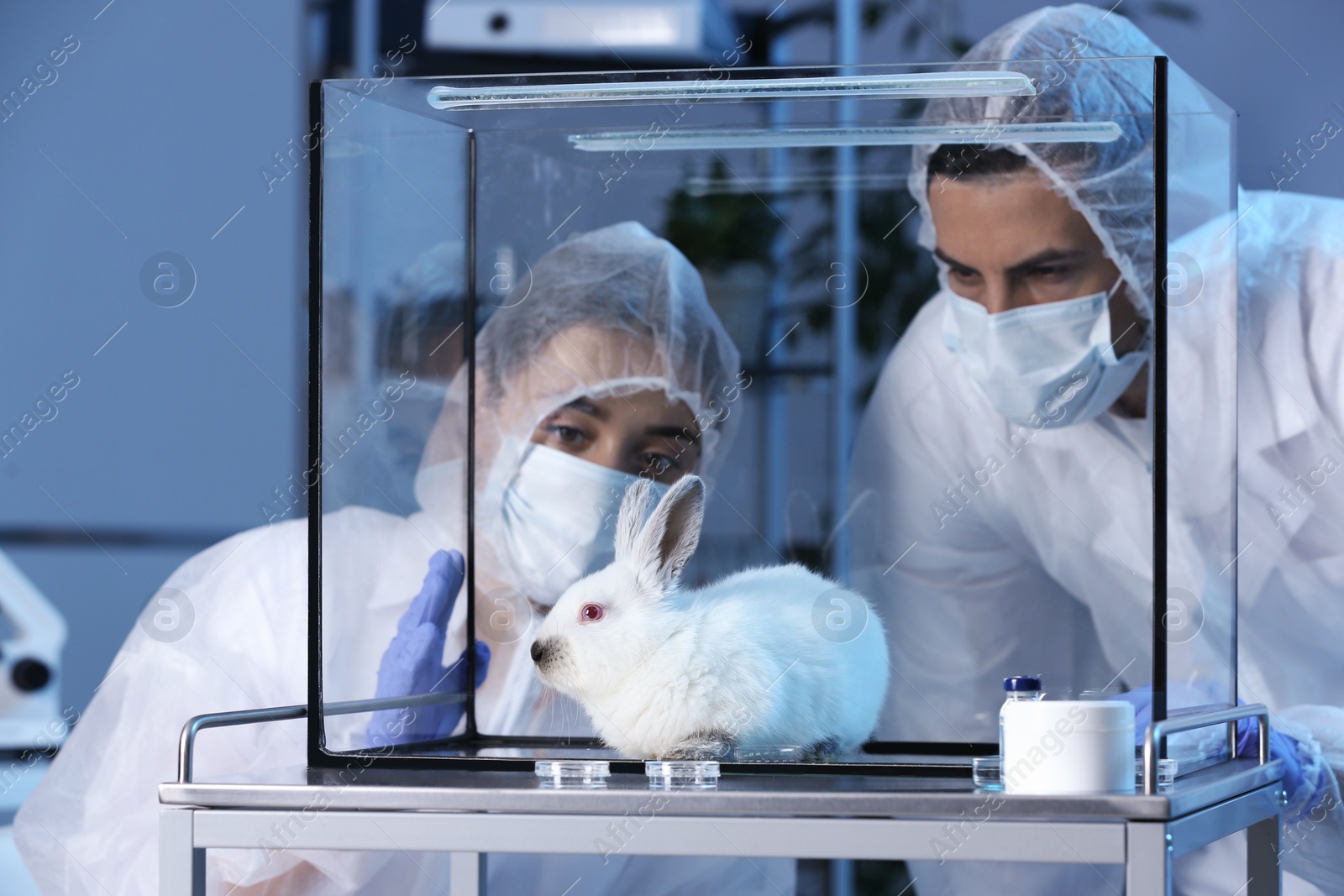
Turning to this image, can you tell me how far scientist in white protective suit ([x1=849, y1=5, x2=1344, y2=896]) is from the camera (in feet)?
3.51

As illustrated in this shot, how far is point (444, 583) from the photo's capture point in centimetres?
118

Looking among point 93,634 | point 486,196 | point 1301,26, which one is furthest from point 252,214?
point 1301,26

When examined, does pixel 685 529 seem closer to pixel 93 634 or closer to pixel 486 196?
pixel 486 196

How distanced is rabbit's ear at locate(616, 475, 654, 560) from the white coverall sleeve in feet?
1.50

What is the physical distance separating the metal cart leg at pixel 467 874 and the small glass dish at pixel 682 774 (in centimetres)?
13

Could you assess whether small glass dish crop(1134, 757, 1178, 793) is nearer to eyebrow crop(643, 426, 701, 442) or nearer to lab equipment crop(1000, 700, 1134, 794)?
lab equipment crop(1000, 700, 1134, 794)

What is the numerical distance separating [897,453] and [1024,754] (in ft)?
1.77

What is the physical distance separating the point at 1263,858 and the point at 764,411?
0.62 m

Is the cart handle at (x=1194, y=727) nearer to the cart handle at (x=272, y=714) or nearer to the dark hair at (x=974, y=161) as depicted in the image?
the dark hair at (x=974, y=161)

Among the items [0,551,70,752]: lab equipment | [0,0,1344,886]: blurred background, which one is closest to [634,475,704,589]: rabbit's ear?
[0,551,70,752]: lab equipment

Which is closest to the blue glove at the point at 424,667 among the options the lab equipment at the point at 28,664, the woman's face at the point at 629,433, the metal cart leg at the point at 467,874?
the woman's face at the point at 629,433

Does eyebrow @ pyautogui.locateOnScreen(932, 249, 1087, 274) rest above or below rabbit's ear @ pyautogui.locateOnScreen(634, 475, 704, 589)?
above

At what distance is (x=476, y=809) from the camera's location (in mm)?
845

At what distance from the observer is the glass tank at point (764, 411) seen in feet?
3.25
